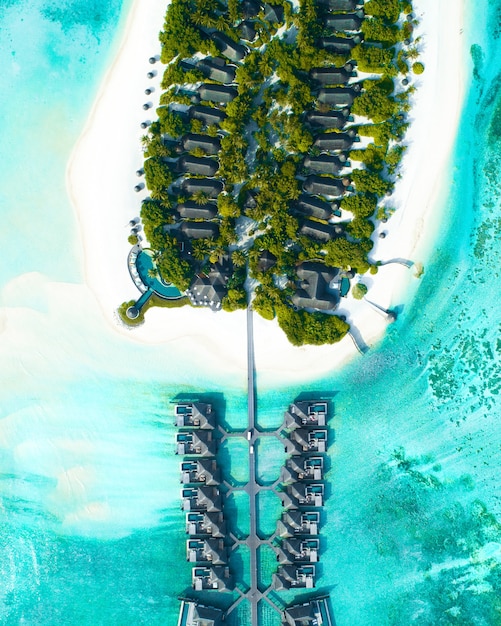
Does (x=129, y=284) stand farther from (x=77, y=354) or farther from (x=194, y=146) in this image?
(x=194, y=146)

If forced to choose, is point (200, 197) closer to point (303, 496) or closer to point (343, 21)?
point (343, 21)

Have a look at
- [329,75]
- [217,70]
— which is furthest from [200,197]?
[329,75]

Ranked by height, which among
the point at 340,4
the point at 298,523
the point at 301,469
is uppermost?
the point at 340,4

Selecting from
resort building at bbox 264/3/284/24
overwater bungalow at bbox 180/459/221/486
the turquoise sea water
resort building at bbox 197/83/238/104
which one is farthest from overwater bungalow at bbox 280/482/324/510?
resort building at bbox 264/3/284/24

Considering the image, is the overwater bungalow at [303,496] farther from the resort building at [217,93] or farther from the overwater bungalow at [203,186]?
the resort building at [217,93]

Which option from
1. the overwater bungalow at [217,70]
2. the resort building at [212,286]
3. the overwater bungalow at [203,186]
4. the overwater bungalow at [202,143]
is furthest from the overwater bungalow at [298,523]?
the overwater bungalow at [217,70]

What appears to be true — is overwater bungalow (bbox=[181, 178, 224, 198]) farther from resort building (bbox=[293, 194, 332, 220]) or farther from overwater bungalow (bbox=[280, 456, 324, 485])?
overwater bungalow (bbox=[280, 456, 324, 485])

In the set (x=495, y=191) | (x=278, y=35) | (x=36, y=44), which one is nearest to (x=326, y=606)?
(x=495, y=191)
